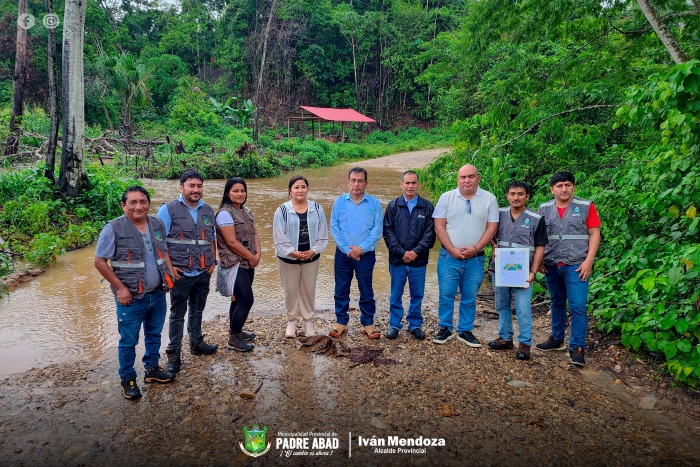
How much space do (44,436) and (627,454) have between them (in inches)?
146

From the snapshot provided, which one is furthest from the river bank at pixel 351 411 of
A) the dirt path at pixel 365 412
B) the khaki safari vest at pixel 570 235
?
the khaki safari vest at pixel 570 235

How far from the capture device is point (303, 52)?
4075 centimetres

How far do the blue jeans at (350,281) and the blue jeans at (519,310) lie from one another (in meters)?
1.23

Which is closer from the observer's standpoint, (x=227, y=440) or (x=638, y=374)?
(x=227, y=440)

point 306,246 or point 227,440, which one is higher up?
point 306,246

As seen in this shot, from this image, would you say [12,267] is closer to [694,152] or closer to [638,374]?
[638,374]

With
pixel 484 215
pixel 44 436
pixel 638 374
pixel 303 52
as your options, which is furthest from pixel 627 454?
pixel 303 52

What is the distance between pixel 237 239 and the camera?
4.26 m

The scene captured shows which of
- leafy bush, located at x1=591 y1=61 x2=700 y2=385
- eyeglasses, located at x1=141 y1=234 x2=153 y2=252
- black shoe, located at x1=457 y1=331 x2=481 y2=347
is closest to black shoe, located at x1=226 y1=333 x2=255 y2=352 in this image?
eyeglasses, located at x1=141 y1=234 x2=153 y2=252

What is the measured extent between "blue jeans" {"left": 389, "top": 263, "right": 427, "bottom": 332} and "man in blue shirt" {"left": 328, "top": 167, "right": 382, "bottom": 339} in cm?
25

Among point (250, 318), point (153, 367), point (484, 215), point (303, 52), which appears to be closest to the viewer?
point (153, 367)

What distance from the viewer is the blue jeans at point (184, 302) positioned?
3914 millimetres

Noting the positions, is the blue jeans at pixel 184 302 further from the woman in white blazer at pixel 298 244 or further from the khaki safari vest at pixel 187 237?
the woman in white blazer at pixel 298 244

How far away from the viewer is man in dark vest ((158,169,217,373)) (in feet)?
12.7
